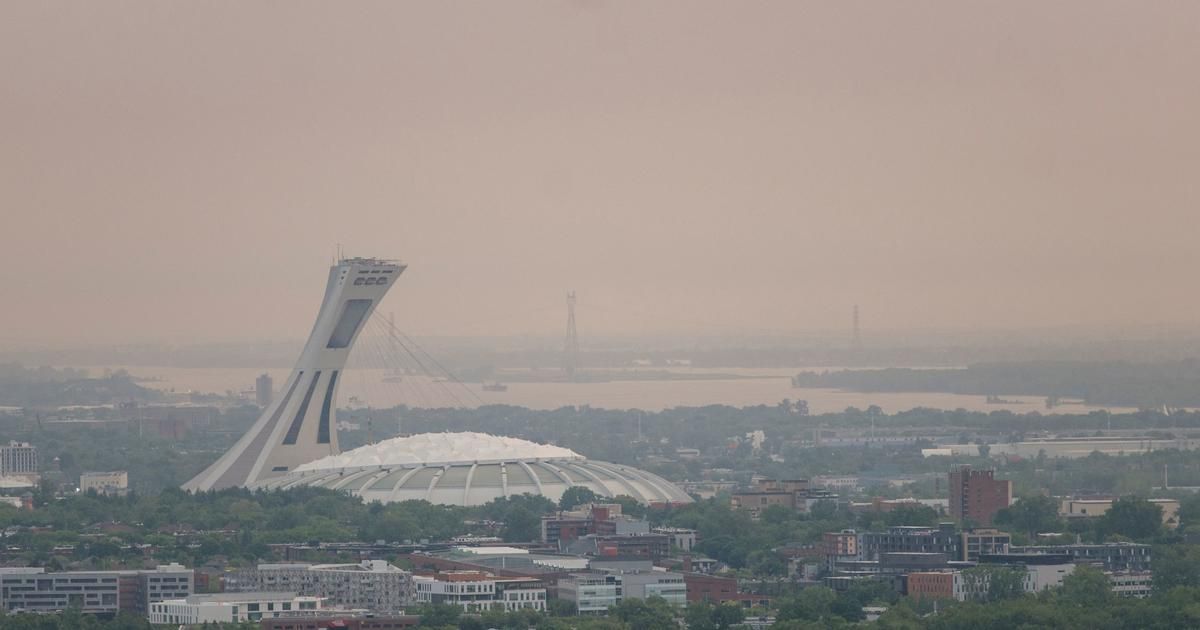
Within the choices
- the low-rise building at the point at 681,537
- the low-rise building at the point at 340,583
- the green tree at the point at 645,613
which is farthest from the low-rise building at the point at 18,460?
the green tree at the point at 645,613

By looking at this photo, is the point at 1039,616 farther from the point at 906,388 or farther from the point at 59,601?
the point at 906,388

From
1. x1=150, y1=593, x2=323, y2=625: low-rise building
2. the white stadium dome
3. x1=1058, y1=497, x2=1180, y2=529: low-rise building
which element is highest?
the white stadium dome

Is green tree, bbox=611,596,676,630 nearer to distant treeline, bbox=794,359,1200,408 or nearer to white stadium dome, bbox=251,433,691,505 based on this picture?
white stadium dome, bbox=251,433,691,505

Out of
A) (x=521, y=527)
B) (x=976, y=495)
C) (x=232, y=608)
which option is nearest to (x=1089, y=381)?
(x=976, y=495)

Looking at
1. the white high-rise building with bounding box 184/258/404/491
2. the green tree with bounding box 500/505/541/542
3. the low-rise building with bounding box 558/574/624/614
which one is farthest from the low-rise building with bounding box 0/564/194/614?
the white high-rise building with bounding box 184/258/404/491

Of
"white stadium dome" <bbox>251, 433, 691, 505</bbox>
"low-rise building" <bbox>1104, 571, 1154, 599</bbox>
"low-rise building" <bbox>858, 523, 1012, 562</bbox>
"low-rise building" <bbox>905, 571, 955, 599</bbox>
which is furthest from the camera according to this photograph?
"white stadium dome" <bbox>251, 433, 691, 505</bbox>

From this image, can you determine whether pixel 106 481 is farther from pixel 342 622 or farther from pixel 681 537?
pixel 342 622

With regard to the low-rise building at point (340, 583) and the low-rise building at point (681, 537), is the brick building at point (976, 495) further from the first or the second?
the low-rise building at point (340, 583)
